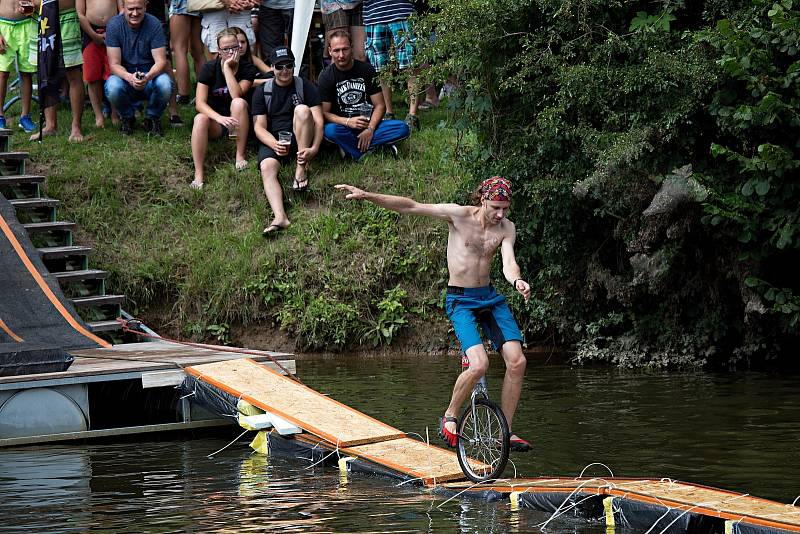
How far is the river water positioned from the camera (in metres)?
8.86

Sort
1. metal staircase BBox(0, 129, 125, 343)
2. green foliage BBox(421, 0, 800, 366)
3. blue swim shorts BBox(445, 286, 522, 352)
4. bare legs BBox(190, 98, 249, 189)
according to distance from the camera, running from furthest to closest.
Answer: bare legs BBox(190, 98, 249, 189) < metal staircase BBox(0, 129, 125, 343) < green foliage BBox(421, 0, 800, 366) < blue swim shorts BBox(445, 286, 522, 352)

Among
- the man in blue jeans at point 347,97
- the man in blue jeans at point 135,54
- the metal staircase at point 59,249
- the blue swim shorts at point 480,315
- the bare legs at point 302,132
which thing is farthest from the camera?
the man in blue jeans at point 135,54

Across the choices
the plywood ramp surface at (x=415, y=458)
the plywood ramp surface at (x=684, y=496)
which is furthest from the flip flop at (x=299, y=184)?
the plywood ramp surface at (x=684, y=496)

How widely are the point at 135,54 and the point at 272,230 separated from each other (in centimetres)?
348

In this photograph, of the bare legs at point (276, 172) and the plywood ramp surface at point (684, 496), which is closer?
the plywood ramp surface at point (684, 496)

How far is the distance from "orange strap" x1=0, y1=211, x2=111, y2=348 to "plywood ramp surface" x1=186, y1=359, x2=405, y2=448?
2.37 meters

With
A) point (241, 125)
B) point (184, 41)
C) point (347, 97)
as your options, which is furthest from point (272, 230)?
point (184, 41)

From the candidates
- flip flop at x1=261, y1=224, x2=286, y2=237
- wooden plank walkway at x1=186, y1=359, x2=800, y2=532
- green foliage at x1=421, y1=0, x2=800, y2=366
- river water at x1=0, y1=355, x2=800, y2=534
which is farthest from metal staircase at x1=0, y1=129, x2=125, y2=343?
green foliage at x1=421, y1=0, x2=800, y2=366

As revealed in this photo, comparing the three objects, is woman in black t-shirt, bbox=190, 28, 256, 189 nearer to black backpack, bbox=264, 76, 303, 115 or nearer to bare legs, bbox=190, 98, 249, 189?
bare legs, bbox=190, 98, 249, 189

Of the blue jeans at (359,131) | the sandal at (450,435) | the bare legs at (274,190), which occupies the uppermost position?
the blue jeans at (359,131)

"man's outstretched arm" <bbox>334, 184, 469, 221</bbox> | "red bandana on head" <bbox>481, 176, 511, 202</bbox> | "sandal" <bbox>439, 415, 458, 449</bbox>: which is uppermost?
"red bandana on head" <bbox>481, 176, 511, 202</bbox>

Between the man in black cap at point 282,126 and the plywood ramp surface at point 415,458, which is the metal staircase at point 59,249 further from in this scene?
the plywood ramp surface at point 415,458

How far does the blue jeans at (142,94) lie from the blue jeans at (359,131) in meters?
2.65

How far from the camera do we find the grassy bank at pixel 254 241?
17172mm
